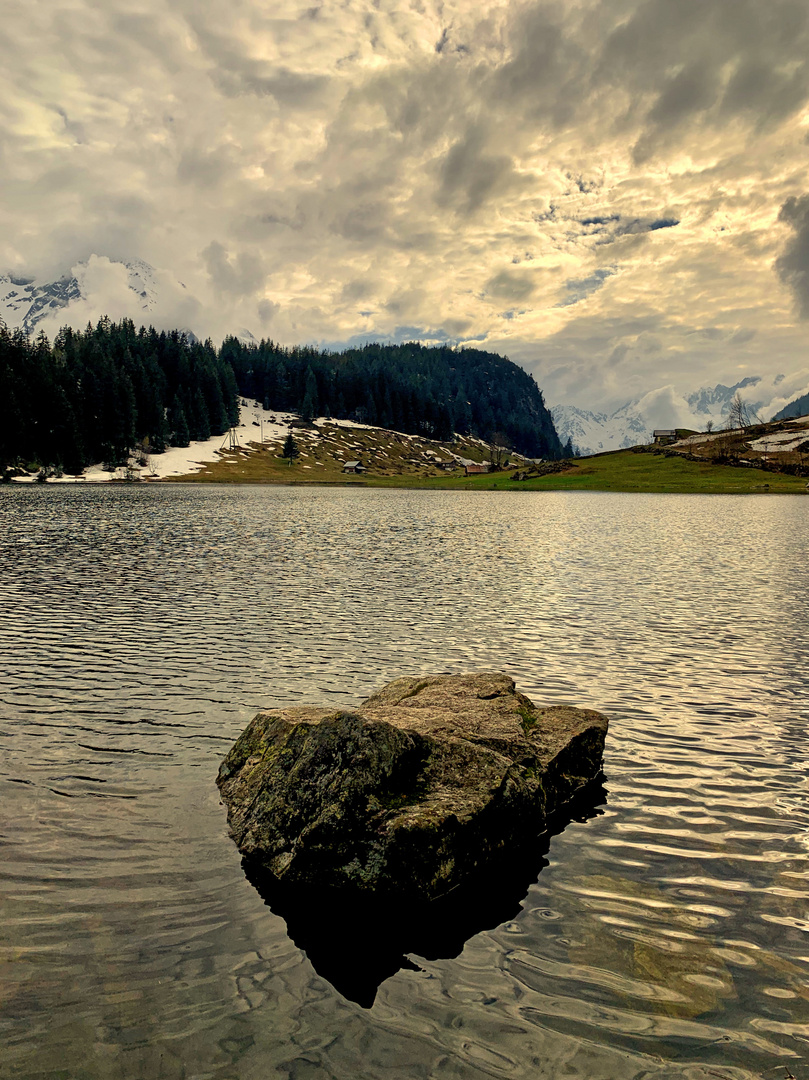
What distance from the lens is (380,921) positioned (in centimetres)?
963

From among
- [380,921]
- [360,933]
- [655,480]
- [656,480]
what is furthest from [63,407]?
[360,933]

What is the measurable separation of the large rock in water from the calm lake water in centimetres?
77

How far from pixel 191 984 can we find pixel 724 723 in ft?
48.9

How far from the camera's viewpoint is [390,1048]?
7.10 m

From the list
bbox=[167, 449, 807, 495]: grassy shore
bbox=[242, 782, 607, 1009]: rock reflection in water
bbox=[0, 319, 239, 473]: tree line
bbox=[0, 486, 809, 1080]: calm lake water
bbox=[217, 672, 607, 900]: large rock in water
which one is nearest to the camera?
bbox=[0, 486, 809, 1080]: calm lake water

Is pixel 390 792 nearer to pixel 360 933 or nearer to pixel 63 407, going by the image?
pixel 360 933

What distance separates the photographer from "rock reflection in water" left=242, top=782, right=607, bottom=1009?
8.55 meters

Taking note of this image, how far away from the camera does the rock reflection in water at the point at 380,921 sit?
855cm

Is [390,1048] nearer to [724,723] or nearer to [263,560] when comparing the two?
[724,723]

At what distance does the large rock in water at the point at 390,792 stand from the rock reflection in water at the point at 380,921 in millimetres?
210

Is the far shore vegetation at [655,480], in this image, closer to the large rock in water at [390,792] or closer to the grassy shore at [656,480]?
the grassy shore at [656,480]

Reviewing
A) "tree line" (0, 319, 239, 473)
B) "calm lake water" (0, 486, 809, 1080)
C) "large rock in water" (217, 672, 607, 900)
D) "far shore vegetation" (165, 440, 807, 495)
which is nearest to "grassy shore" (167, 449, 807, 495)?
"far shore vegetation" (165, 440, 807, 495)

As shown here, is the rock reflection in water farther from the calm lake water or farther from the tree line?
the tree line

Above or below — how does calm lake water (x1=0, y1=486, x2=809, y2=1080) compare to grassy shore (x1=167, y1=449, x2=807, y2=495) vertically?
below
